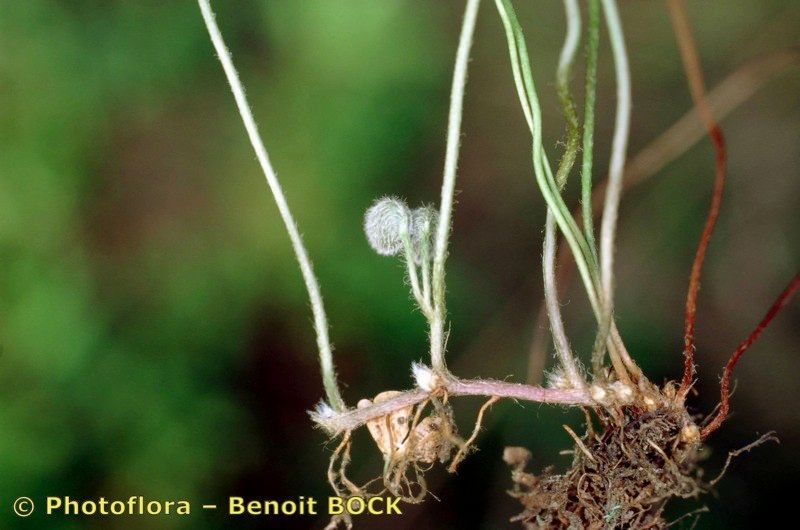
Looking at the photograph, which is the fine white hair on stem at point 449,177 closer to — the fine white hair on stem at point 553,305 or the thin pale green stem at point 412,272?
the thin pale green stem at point 412,272

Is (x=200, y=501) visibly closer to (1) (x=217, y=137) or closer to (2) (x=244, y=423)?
(2) (x=244, y=423)

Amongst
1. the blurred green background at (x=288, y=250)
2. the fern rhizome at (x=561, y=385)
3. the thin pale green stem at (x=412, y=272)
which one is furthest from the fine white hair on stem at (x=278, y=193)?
the blurred green background at (x=288, y=250)

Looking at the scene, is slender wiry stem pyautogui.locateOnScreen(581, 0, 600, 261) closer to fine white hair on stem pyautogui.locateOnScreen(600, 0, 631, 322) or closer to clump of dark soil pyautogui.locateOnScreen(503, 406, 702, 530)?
fine white hair on stem pyautogui.locateOnScreen(600, 0, 631, 322)

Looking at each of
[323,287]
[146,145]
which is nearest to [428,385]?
[323,287]

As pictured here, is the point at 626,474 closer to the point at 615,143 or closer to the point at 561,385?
the point at 561,385

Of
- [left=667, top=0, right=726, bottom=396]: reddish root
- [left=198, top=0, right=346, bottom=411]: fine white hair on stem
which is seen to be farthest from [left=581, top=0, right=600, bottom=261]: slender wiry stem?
[left=198, top=0, right=346, bottom=411]: fine white hair on stem

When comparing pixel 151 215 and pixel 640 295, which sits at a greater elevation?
pixel 151 215

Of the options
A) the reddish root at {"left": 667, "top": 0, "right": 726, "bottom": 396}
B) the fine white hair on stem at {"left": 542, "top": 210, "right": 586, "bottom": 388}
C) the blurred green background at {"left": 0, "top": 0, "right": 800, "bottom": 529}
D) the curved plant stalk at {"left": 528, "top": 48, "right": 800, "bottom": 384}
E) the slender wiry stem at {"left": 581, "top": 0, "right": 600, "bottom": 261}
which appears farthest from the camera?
the curved plant stalk at {"left": 528, "top": 48, "right": 800, "bottom": 384}
